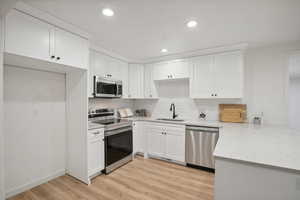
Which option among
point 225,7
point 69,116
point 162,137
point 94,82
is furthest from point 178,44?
point 69,116

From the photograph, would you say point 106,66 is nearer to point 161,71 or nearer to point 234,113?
point 161,71

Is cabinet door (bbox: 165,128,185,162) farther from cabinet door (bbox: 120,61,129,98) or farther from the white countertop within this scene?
cabinet door (bbox: 120,61,129,98)

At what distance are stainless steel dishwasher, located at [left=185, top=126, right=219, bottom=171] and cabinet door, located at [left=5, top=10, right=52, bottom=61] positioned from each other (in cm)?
270

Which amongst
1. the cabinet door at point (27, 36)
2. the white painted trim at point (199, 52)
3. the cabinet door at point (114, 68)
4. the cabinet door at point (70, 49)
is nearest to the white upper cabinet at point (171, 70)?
the white painted trim at point (199, 52)

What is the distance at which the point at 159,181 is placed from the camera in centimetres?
238

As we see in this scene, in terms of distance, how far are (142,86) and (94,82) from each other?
4.59 feet

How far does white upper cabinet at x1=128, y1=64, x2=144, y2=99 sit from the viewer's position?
3.77 m

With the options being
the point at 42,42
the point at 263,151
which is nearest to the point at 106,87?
the point at 42,42

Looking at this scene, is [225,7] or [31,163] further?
[31,163]

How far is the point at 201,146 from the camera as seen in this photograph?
273cm

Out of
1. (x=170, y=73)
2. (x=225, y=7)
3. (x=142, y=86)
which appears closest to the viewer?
(x=225, y=7)

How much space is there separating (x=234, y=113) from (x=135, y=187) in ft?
7.83

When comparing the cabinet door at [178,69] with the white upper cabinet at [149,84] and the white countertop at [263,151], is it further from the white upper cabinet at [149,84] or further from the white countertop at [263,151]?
the white countertop at [263,151]

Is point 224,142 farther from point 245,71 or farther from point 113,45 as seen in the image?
point 113,45
